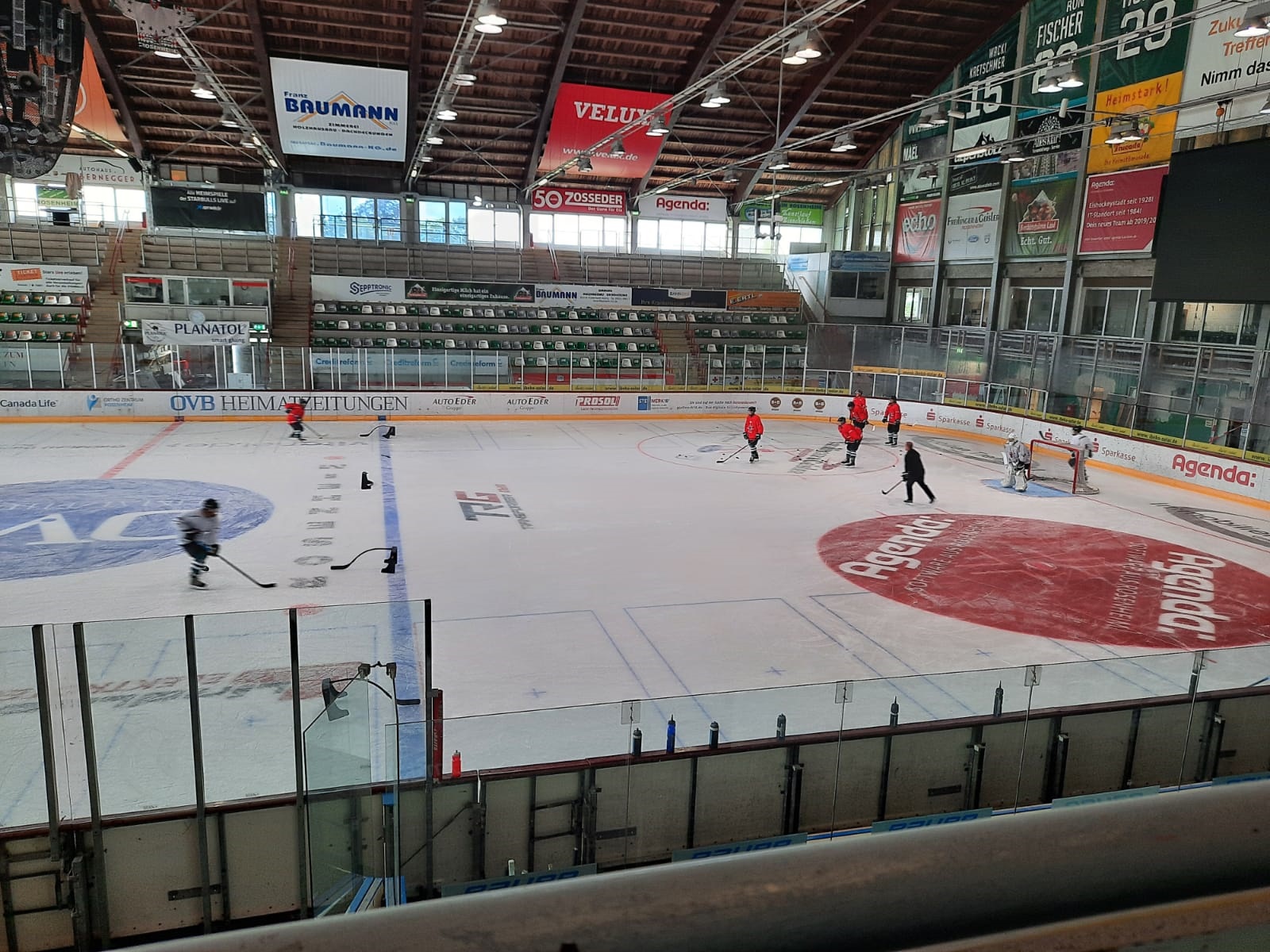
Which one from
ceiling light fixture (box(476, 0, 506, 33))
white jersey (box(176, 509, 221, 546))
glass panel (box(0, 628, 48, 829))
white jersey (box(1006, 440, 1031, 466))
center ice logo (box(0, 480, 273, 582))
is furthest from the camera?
white jersey (box(1006, 440, 1031, 466))

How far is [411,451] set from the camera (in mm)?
21953

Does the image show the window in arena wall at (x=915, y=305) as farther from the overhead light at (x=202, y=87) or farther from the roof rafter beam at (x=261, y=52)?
the overhead light at (x=202, y=87)

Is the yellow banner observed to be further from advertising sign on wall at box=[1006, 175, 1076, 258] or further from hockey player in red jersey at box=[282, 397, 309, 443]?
hockey player in red jersey at box=[282, 397, 309, 443]

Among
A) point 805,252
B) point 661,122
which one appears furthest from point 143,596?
point 805,252

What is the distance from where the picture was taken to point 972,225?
3362cm

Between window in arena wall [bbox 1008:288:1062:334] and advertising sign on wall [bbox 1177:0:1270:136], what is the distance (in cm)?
702

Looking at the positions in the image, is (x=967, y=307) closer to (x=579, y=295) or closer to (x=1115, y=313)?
(x=1115, y=313)

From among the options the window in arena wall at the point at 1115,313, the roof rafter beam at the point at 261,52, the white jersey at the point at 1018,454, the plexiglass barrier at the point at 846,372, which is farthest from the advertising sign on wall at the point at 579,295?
the white jersey at the point at 1018,454

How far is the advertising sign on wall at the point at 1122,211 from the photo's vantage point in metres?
25.7

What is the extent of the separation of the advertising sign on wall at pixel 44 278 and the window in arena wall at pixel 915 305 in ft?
104

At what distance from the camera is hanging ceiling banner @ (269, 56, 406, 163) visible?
28125mm

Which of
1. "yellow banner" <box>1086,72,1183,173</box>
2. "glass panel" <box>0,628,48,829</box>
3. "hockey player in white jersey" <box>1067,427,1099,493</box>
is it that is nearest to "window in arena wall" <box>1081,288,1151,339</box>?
"yellow banner" <box>1086,72,1183,173</box>

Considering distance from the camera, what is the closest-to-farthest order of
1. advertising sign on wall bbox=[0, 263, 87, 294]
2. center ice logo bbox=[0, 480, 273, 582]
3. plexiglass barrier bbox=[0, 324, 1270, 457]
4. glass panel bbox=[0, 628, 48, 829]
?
glass panel bbox=[0, 628, 48, 829], center ice logo bbox=[0, 480, 273, 582], plexiglass barrier bbox=[0, 324, 1270, 457], advertising sign on wall bbox=[0, 263, 87, 294]

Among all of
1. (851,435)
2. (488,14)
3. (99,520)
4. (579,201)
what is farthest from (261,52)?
(851,435)
